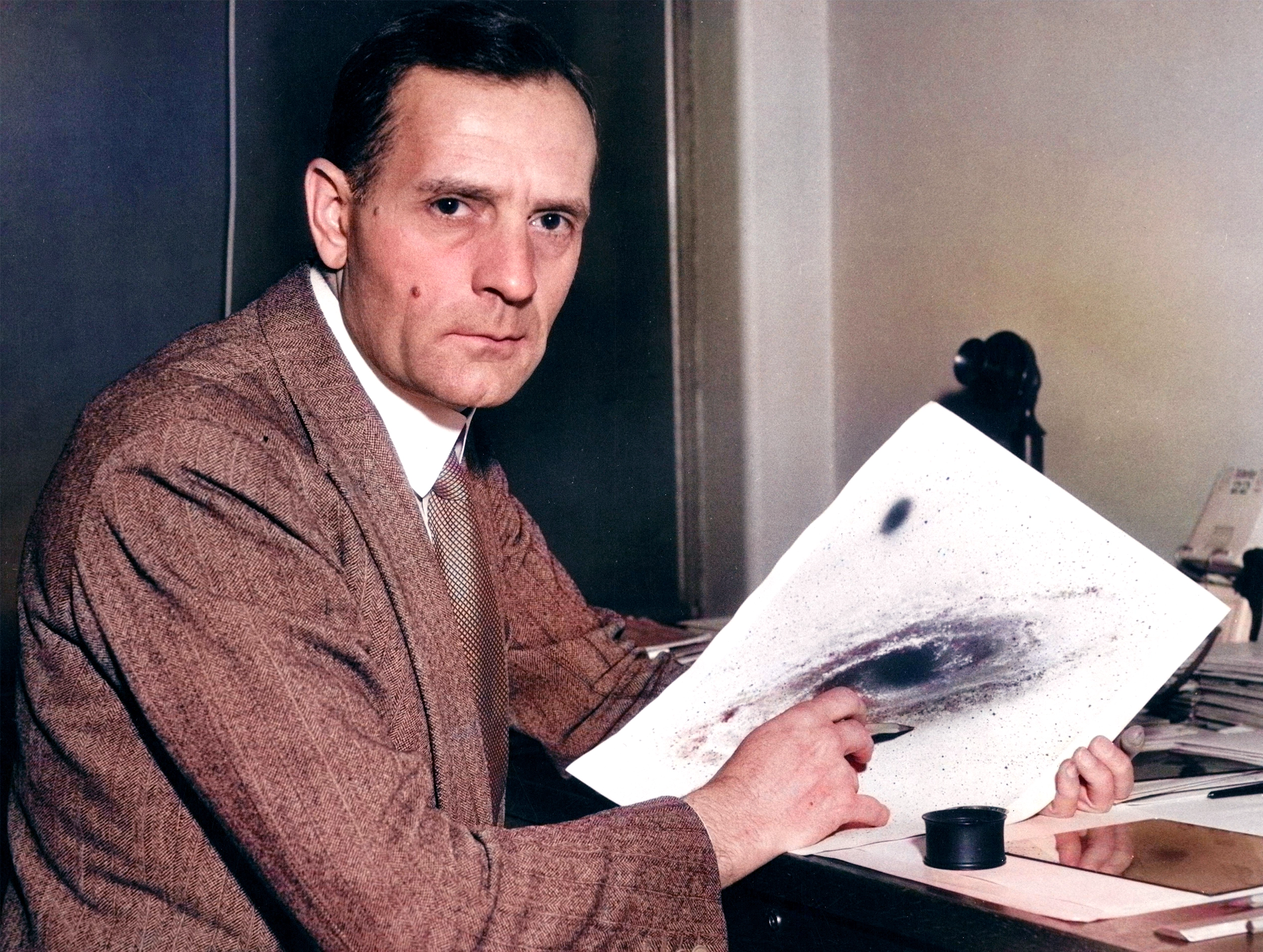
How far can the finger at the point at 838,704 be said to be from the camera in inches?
41.6

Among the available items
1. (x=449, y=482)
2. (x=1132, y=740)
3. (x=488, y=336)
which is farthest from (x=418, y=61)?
(x=1132, y=740)

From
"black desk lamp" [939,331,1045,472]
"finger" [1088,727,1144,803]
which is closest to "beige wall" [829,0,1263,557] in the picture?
"black desk lamp" [939,331,1045,472]

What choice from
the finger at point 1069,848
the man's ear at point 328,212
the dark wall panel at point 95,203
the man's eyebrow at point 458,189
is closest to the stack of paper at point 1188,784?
the finger at point 1069,848

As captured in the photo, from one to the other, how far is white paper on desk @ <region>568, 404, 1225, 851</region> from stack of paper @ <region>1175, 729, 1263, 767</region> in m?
0.23

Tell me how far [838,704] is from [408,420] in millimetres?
483

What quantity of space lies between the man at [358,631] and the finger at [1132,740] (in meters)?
0.19

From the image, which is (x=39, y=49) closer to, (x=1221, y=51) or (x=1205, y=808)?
(x=1221, y=51)

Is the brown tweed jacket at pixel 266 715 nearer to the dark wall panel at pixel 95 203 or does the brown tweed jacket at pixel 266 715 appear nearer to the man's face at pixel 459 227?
the man's face at pixel 459 227

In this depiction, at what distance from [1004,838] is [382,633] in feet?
1.62

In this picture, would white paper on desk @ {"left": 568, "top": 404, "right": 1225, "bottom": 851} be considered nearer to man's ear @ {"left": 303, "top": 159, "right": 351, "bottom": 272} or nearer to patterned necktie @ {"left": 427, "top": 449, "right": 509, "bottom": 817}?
patterned necktie @ {"left": 427, "top": 449, "right": 509, "bottom": 817}

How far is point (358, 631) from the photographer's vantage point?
987mm

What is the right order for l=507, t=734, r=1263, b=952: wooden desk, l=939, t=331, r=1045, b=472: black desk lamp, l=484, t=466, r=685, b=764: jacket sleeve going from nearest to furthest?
l=507, t=734, r=1263, b=952: wooden desk
l=484, t=466, r=685, b=764: jacket sleeve
l=939, t=331, r=1045, b=472: black desk lamp

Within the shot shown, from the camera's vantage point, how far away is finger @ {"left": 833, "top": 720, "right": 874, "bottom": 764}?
3.45 feet

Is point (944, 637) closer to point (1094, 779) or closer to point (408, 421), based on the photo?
point (1094, 779)
